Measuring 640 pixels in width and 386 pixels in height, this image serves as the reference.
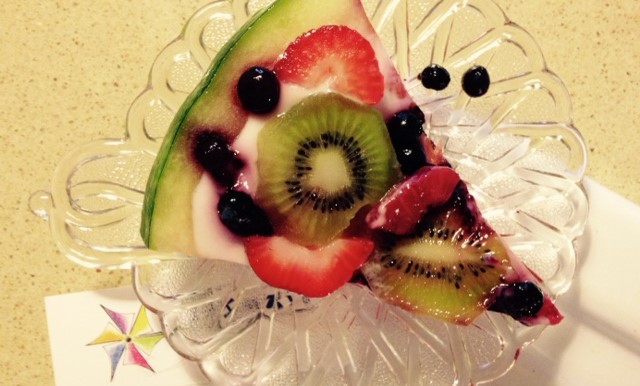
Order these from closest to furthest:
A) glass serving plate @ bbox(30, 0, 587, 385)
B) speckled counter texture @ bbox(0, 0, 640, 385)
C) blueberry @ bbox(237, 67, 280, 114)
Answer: blueberry @ bbox(237, 67, 280, 114) < glass serving plate @ bbox(30, 0, 587, 385) < speckled counter texture @ bbox(0, 0, 640, 385)

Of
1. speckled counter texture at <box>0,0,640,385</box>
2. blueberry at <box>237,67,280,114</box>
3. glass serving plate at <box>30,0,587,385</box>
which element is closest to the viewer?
blueberry at <box>237,67,280,114</box>

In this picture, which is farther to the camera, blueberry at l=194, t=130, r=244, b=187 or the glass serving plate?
the glass serving plate

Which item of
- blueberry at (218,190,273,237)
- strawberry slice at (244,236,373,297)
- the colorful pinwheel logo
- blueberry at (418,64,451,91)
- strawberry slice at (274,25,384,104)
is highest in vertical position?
strawberry slice at (274,25,384,104)

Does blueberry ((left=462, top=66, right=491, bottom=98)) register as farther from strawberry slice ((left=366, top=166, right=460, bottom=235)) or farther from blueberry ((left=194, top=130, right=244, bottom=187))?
blueberry ((left=194, top=130, right=244, bottom=187))

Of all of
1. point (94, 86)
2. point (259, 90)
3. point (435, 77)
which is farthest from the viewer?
point (94, 86)

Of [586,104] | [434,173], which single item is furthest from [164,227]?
[586,104]

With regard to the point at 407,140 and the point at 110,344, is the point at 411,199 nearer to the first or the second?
the point at 407,140

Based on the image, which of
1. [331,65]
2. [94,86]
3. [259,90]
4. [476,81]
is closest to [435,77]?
[476,81]

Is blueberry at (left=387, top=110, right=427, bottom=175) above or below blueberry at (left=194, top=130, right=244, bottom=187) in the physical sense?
below

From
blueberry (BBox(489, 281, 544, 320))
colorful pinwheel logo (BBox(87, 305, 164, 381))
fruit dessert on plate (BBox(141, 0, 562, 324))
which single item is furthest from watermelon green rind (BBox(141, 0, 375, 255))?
blueberry (BBox(489, 281, 544, 320))
